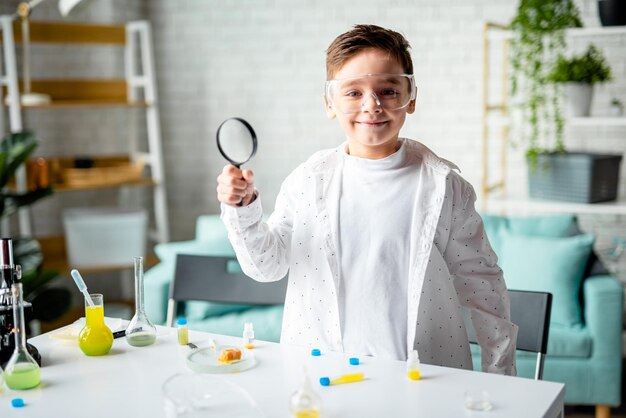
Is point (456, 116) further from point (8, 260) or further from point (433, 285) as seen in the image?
point (8, 260)

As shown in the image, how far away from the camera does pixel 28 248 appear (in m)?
3.54

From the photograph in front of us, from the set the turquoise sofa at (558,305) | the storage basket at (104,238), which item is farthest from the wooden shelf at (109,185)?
the turquoise sofa at (558,305)

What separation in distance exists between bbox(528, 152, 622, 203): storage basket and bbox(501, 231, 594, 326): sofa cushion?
279 millimetres

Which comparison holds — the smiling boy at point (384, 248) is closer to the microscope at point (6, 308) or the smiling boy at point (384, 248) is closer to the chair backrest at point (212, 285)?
the microscope at point (6, 308)

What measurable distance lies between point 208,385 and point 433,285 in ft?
2.02

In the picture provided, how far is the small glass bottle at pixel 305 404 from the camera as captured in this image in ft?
4.20

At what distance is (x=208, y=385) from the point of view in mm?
1359

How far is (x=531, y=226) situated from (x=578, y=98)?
0.62m

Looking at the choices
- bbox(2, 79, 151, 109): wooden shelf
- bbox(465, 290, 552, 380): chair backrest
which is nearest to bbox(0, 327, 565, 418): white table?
bbox(465, 290, 552, 380): chair backrest

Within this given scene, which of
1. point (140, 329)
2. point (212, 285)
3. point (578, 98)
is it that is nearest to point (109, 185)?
point (212, 285)

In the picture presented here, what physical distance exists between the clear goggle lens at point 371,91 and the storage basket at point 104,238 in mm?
2667

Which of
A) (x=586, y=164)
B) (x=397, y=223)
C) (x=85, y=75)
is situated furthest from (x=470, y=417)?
(x=85, y=75)

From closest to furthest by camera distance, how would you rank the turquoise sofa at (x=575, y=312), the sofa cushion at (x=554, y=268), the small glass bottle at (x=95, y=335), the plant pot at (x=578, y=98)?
the small glass bottle at (x=95, y=335) → the turquoise sofa at (x=575, y=312) → the sofa cushion at (x=554, y=268) → the plant pot at (x=578, y=98)

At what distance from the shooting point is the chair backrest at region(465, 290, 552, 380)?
1929mm
